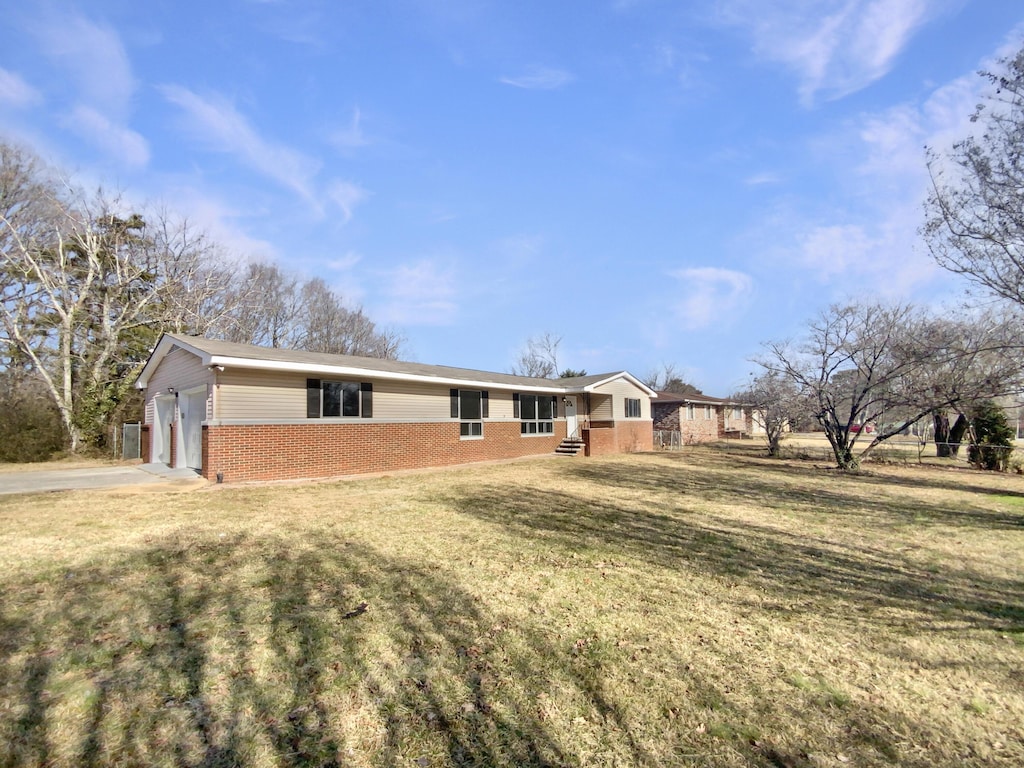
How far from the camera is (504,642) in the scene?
11.9ft

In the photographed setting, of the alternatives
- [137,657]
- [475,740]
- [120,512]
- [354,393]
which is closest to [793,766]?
[475,740]

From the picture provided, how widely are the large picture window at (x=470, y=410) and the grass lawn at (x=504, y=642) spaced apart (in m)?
9.06

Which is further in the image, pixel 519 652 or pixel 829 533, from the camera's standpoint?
pixel 829 533

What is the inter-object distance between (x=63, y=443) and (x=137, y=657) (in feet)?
65.5

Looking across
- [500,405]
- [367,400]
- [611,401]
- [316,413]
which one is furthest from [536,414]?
[316,413]

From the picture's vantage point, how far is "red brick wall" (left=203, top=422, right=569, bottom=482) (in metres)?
11.0

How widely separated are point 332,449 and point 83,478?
5721mm

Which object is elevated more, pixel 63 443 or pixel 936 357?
pixel 936 357

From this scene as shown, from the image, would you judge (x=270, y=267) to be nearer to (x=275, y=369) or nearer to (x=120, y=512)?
(x=275, y=369)

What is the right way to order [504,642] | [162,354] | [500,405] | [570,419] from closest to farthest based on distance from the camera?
[504,642] < [162,354] < [500,405] < [570,419]

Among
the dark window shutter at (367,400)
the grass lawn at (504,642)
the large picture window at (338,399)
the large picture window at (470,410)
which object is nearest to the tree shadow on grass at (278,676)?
the grass lawn at (504,642)

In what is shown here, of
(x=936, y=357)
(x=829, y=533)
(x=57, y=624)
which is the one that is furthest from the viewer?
(x=936, y=357)

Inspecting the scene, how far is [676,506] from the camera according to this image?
29.6ft

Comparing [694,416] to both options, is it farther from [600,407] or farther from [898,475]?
[898,475]
